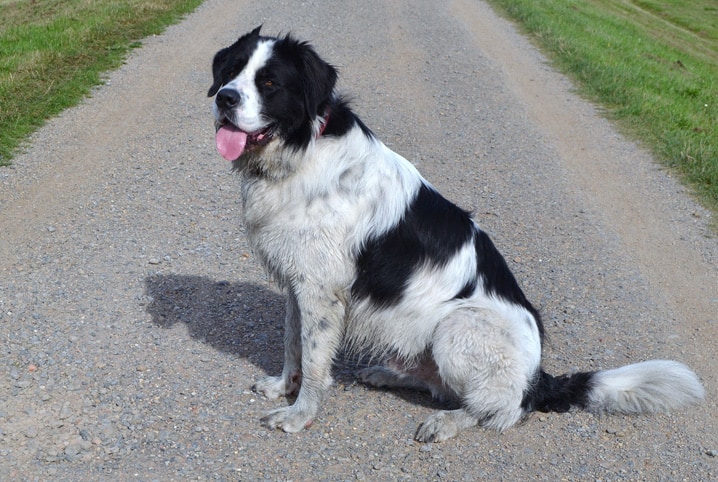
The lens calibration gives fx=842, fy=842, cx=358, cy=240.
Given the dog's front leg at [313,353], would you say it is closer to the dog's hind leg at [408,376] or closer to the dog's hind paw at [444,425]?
the dog's hind leg at [408,376]

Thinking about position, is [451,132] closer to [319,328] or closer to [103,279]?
[103,279]

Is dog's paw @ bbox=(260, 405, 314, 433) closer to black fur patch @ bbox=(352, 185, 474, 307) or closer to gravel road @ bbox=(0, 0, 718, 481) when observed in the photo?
gravel road @ bbox=(0, 0, 718, 481)

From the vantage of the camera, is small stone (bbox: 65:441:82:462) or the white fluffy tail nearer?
small stone (bbox: 65:441:82:462)

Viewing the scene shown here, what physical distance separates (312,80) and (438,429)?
1932mm

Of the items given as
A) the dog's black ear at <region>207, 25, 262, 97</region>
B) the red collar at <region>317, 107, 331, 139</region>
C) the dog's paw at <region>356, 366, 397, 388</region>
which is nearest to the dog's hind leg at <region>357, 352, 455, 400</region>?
the dog's paw at <region>356, 366, 397, 388</region>

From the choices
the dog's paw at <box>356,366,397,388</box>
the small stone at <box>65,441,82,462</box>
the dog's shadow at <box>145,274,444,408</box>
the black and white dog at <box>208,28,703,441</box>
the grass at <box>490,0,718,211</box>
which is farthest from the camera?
the grass at <box>490,0,718,211</box>

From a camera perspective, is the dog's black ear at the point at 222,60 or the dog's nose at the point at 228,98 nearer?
the dog's nose at the point at 228,98

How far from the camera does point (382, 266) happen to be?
176 inches

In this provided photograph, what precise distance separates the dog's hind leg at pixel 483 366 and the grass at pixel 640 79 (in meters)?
4.62

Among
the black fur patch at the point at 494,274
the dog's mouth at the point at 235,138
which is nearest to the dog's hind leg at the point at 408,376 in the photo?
the black fur patch at the point at 494,274

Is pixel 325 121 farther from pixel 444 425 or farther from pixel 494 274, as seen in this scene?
pixel 444 425

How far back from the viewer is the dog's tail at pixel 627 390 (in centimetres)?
461

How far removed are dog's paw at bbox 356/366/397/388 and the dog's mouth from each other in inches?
60.4

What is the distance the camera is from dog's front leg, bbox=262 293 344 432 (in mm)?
4488
